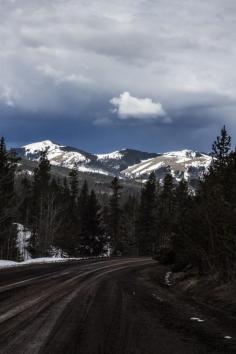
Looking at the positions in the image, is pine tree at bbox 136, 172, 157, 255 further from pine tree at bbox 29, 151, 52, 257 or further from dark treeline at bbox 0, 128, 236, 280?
pine tree at bbox 29, 151, 52, 257

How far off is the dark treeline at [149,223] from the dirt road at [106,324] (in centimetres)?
329

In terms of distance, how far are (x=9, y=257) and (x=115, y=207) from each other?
83.0ft

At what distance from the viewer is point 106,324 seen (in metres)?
9.37

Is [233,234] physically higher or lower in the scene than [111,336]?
higher

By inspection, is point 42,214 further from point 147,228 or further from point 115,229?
point 147,228

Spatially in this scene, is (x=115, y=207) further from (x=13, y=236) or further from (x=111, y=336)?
(x=111, y=336)

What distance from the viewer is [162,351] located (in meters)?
7.16

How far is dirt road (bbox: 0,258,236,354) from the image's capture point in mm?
7336

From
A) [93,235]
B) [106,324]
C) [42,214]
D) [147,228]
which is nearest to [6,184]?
[93,235]

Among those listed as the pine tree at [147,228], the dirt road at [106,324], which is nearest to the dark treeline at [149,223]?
the pine tree at [147,228]

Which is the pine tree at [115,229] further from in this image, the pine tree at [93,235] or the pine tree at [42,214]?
the pine tree at [42,214]

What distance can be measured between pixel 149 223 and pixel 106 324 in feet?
238

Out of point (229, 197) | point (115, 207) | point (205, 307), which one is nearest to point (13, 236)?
point (115, 207)

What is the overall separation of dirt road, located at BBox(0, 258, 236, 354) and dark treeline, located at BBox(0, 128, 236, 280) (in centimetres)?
329
